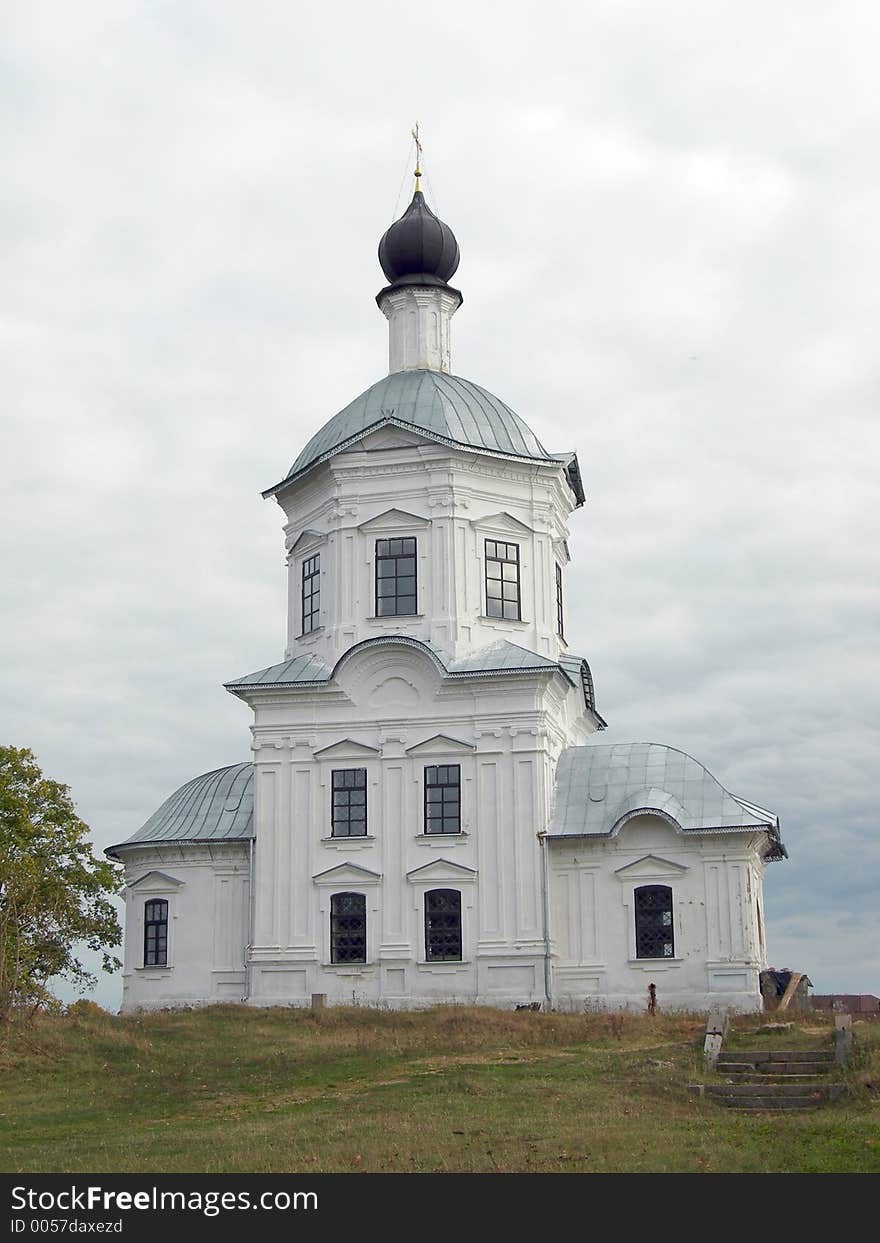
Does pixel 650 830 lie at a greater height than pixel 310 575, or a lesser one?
lesser

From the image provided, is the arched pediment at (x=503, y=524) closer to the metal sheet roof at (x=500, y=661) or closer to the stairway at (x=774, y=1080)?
the metal sheet roof at (x=500, y=661)

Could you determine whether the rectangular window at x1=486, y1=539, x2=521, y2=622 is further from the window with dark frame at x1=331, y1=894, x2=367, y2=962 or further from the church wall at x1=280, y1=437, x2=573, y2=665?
the window with dark frame at x1=331, y1=894, x2=367, y2=962

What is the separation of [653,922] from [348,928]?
21.2 ft

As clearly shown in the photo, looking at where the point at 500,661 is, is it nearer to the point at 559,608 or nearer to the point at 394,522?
the point at 394,522

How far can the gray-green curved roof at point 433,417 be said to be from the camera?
35.1m

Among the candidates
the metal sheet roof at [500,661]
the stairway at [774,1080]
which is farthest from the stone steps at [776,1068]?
the metal sheet roof at [500,661]

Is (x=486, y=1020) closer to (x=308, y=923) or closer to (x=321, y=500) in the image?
(x=308, y=923)

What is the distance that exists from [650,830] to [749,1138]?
611 inches

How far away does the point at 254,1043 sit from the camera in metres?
26.9

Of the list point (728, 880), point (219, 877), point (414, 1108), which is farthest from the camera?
point (219, 877)

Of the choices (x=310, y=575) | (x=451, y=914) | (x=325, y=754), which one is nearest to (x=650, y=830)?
(x=451, y=914)

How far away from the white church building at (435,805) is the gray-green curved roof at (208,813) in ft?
0.25
